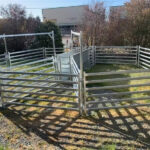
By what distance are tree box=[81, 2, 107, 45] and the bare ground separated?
745 centimetres

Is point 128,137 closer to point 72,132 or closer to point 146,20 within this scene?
point 72,132

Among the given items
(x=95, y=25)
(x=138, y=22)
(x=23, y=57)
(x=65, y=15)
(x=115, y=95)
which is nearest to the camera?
(x=115, y=95)

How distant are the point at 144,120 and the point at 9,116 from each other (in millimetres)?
2895

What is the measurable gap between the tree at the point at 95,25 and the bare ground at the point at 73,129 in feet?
24.4

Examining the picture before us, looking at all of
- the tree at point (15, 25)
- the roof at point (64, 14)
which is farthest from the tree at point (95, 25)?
the roof at point (64, 14)

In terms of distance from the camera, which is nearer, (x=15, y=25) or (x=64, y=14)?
(x=15, y=25)

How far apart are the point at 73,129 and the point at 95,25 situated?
868 centimetres

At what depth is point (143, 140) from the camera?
8.92 feet

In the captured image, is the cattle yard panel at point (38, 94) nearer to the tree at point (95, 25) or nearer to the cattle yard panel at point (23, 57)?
the cattle yard panel at point (23, 57)

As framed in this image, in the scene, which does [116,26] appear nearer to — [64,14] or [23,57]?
[23,57]

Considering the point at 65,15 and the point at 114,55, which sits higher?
the point at 65,15

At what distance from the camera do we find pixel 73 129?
121 inches

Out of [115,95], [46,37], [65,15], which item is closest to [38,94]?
[115,95]

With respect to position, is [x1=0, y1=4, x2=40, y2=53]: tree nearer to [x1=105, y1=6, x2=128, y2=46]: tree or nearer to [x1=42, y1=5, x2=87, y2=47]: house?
[x1=105, y1=6, x2=128, y2=46]: tree
